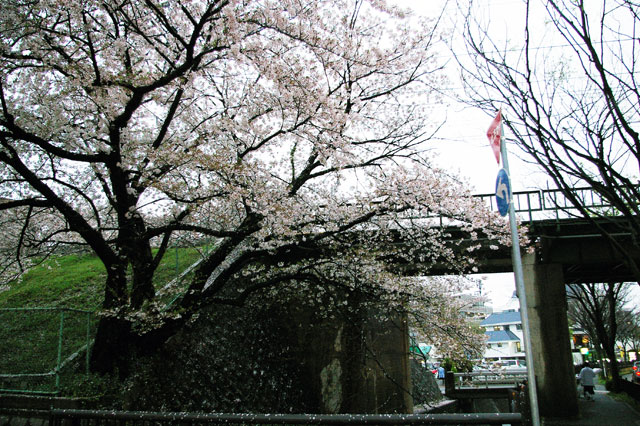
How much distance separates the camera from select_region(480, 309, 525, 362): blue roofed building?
77688mm

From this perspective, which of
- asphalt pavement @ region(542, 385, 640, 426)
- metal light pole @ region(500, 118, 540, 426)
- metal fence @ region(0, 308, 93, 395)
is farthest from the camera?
asphalt pavement @ region(542, 385, 640, 426)

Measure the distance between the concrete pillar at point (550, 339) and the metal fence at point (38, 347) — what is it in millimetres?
16613

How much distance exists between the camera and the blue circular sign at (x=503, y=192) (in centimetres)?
533

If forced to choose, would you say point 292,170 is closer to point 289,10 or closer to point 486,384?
point 289,10

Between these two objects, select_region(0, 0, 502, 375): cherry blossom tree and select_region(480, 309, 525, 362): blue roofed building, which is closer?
select_region(0, 0, 502, 375): cherry blossom tree

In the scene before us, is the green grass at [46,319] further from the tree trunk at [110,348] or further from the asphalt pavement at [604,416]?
the asphalt pavement at [604,416]

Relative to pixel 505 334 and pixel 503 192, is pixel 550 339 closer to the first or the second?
pixel 503 192

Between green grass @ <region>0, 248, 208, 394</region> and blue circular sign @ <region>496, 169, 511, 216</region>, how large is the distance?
754 cm

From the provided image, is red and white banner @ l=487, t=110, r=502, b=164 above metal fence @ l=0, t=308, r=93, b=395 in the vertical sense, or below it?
above

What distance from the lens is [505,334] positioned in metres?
81.2

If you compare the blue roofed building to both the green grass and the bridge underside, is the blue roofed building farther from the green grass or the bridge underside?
the green grass

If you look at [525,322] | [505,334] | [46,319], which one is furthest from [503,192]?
[505,334]

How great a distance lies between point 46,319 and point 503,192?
11.4 metres

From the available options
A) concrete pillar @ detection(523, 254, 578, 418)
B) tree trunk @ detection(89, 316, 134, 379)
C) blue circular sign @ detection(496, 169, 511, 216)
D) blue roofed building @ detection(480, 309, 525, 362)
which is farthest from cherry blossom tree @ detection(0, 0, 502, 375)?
blue roofed building @ detection(480, 309, 525, 362)
